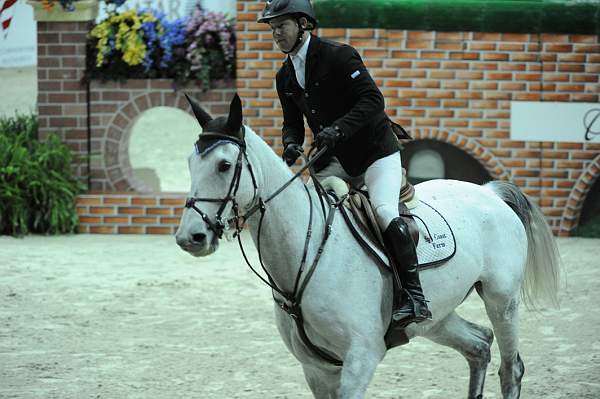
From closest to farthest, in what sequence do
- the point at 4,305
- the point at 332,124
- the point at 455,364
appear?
the point at 332,124, the point at 455,364, the point at 4,305

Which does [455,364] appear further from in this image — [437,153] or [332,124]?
[437,153]

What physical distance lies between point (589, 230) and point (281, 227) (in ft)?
24.2

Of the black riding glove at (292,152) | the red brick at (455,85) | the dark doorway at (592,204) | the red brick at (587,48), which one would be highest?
the red brick at (587,48)

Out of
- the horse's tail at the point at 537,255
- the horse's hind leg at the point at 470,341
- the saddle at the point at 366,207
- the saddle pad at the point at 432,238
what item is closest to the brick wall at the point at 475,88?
the horse's tail at the point at 537,255

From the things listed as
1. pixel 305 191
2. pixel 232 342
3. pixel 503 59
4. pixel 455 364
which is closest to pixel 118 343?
pixel 232 342

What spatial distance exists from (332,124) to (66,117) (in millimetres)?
7404

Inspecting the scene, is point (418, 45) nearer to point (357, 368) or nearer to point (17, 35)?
point (17, 35)

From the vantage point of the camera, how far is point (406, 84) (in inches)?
402

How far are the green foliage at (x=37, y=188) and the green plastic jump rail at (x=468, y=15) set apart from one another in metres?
3.33

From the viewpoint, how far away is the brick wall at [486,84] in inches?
400

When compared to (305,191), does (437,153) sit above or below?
below

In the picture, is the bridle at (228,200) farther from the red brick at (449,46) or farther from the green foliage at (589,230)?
the green foliage at (589,230)

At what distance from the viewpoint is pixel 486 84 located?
33.5 ft

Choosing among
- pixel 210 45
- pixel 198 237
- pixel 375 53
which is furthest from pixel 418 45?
pixel 198 237
